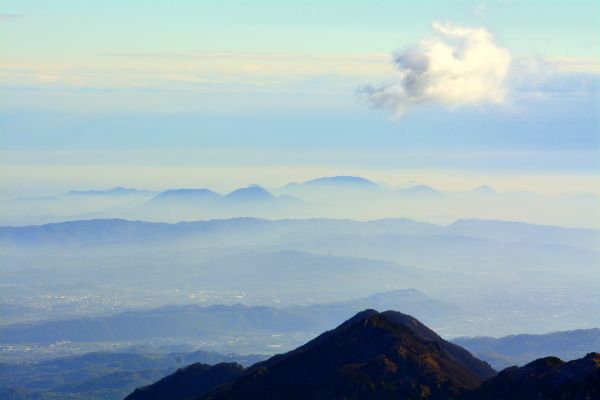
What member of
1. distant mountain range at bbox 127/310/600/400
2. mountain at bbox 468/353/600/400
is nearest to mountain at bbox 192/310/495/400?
distant mountain range at bbox 127/310/600/400

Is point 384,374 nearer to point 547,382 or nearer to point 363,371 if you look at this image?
point 363,371

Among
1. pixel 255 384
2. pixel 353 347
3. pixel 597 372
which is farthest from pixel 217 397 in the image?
pixel 597 372

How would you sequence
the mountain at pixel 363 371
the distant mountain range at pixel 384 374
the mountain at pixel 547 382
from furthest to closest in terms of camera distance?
the mountain at pixel 363 371, the distant mountain range at pixel 384 374, the mountain at pixel 547 382

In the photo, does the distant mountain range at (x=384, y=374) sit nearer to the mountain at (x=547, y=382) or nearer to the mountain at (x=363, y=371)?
the mountain at (x=363, y=371)

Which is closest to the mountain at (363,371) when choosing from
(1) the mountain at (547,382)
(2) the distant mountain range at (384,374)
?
(2) the distant mountain range at (384,374)

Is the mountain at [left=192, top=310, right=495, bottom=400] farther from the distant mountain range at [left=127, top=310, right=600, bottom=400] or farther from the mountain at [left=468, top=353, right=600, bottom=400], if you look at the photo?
the mountain at [left=468, top=353, right=600, bottom=400]

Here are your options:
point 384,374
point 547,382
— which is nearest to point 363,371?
point 384,374

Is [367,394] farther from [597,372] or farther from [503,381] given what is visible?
[597,372]
